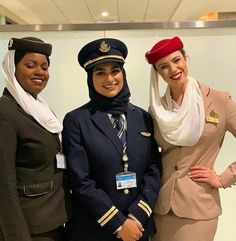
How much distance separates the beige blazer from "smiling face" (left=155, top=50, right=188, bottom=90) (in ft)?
0.36

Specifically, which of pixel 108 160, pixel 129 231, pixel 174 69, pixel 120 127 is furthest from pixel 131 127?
pixel 129 231

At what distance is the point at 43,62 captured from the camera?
1542mm

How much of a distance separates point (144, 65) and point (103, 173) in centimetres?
134

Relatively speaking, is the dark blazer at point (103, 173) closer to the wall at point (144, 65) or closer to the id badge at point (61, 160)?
the id badge at point (61, 160)

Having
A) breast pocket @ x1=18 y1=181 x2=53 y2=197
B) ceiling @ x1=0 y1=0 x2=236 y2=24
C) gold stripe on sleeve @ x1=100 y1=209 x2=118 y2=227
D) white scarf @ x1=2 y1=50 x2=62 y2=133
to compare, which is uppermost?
ceiling @ x1=0 y1=0 x2=236 y2=24

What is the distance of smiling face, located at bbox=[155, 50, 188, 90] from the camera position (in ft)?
5.21

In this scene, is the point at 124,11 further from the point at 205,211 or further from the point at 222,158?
the point at 205,211

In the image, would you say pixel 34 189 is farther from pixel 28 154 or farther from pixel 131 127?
pixel 131 127

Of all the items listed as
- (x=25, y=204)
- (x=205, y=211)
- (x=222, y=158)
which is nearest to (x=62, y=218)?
(x=25, y=204)

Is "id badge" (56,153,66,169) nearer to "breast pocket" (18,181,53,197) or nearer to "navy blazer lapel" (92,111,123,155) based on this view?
"breast pocket" (18,181,53,197)

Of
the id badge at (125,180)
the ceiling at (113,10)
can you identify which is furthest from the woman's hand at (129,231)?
the ceiling at (113,10)

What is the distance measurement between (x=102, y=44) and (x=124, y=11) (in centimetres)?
608

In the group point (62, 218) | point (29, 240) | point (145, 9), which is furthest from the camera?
point (145, 9)

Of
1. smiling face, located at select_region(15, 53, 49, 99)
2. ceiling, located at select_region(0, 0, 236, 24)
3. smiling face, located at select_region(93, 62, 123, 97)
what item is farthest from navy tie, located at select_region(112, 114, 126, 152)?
ceiling, located at select_region(0, 0, 236, 24)
